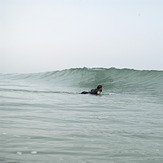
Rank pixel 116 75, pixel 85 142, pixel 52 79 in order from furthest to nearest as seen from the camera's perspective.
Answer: pixel 52 79
pixel 116 75
pixel 85 142

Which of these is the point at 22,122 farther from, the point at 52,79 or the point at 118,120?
the point at 52,79

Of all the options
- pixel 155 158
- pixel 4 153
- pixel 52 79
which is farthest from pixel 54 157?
pixel 52 79

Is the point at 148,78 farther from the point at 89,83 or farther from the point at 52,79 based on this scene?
the point at 52,79

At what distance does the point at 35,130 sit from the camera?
513cm

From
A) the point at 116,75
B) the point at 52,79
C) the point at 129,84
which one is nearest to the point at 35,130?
the point at 129,84

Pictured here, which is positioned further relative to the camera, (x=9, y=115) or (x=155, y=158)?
(x=9, y=115)

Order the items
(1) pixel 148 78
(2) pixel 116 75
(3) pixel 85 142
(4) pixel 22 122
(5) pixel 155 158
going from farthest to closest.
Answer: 1. (2) pixel 116 75
2. (1) pixel 148 78
3. (4) pixel 22 122
4. (3) pixel 85 142
5. (5) pixel 155 158

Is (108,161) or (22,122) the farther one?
(22,122)

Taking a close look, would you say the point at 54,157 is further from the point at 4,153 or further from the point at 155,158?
the point at 155,158

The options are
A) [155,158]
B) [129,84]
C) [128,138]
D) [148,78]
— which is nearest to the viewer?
[155,158]

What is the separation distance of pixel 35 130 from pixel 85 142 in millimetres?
1064

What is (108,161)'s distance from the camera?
12.1ft

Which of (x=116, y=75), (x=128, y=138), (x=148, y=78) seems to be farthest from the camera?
(x=116, y=75)

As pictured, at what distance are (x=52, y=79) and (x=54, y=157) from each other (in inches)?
1268
